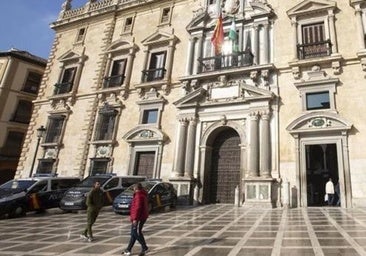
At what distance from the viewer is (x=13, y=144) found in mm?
26062

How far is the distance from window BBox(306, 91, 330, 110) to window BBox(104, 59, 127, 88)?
11563mm

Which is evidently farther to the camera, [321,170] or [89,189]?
[321,170]

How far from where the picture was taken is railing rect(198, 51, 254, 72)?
16328 millimetres

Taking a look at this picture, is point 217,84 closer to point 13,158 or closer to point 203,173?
point 203,173

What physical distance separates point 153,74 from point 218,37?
4.72 m

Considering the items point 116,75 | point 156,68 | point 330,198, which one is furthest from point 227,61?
point 330,198

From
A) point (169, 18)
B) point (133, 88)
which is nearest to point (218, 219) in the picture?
point (133, 88)

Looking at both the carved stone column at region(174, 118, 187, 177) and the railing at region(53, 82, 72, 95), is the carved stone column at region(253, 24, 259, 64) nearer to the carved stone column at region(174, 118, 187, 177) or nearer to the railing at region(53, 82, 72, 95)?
the carved stone column at region(174, 118, 187, 177)

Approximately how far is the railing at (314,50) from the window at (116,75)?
11.0 meters

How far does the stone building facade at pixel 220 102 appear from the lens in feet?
45.4

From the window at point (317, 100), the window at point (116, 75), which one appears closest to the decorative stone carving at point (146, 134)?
the window at point (116, 75)

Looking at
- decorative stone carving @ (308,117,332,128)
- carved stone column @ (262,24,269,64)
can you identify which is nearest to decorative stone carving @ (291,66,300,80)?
carved stone column @ (262,24,269,64)

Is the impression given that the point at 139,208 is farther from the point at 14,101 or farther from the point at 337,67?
the point at 14,101

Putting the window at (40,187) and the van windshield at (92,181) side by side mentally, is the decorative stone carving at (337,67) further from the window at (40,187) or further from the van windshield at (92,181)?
the window at (40,187)
